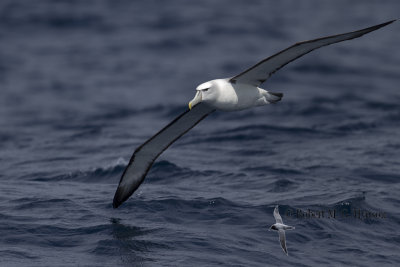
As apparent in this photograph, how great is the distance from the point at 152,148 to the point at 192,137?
18.5ft

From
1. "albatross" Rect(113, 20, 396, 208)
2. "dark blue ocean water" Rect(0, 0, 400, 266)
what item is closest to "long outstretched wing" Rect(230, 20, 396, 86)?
"albatross" Rect(113, 20, 396, 208)

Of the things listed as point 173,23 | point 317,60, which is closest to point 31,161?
point 317,60

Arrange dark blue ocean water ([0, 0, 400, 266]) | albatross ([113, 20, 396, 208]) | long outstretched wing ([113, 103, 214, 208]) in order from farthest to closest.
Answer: long outstretched wing ([113, 103, 214, 208]), dark blue ocean water ([0, 0, 400, 266]), albatross ([113, 20, 396, 208])

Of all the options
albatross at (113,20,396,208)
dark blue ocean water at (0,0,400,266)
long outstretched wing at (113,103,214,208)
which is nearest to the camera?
albatross at (113,20,396,208)

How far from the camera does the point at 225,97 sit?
11.6 metres

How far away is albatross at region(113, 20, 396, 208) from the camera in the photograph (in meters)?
10.7

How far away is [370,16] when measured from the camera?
31.5 m

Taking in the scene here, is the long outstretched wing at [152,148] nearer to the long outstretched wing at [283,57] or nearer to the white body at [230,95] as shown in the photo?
the white body at [230,95]

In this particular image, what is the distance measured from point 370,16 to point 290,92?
10834 mm

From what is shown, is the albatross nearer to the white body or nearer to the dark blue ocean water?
the white body

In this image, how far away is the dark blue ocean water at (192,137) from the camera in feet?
37.4

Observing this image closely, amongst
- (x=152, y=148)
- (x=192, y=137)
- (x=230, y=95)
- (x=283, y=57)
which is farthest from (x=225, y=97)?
(x=192, y=137)

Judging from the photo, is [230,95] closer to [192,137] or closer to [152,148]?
[152,148]

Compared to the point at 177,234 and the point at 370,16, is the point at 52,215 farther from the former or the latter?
the point at 370,16
